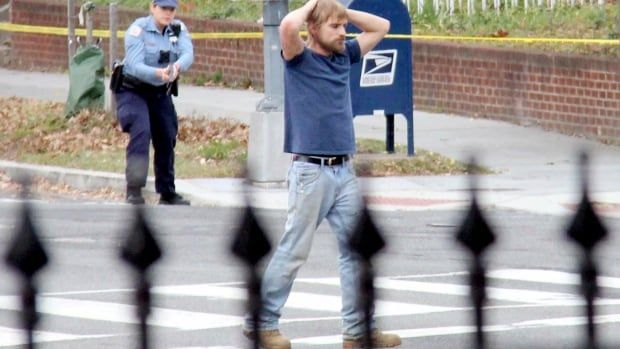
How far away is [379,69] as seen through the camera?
51.4ft

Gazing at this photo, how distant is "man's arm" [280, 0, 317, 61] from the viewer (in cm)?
736

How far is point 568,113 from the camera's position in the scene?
57.2 feet

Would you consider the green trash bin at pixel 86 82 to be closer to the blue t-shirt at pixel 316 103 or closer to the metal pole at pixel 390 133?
the metal pole at pixel 390 133

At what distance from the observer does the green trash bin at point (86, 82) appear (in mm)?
17406

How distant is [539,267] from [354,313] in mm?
3202

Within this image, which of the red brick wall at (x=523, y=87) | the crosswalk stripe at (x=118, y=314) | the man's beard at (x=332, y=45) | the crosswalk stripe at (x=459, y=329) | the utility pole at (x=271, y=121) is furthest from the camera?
the red brick wall at (x=523, y=87)

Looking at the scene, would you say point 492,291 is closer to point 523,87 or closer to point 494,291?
point 494,291

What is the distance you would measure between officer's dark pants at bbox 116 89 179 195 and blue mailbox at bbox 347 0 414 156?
2952 mm

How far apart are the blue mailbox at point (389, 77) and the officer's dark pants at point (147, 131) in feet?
9.69

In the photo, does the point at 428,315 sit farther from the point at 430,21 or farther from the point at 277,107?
the point at 430,21

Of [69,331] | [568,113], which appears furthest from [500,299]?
[568,113]

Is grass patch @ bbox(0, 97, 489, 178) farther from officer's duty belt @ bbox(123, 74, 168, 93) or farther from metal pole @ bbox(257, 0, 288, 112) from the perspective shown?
officer's duty belt @ bbox(123, 74, 168, 93)

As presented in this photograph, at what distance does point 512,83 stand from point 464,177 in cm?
387

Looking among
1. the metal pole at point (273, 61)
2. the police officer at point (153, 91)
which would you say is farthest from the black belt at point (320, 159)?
the metal pole at point (273, 61)
